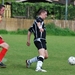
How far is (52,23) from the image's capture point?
30266 mm

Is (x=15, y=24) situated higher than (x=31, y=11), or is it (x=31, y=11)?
(x=31, y=11)

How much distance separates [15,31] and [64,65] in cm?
1853


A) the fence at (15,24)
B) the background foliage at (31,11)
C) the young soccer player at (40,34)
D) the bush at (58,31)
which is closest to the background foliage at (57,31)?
the bush at (58,31)

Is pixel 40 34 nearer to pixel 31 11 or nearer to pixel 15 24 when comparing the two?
pixel 15 24

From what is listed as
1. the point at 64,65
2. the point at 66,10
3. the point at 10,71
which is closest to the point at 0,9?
the point at 10,71

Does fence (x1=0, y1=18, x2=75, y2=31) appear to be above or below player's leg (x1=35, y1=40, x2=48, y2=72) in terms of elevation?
below

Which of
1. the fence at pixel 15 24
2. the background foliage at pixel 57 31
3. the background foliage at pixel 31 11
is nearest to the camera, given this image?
the fence at pixel 15 24

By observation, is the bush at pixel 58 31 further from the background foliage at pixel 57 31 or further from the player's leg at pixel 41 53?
the player's leg at pixel 41 53

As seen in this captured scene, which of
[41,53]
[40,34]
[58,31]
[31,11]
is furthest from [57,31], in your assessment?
[41,53]

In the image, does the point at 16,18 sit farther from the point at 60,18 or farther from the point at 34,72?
the point at 34,72

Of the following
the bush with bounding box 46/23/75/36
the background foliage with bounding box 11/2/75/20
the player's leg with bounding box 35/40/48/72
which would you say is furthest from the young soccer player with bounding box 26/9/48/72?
the background foliage with bounding box 11/2/75/20

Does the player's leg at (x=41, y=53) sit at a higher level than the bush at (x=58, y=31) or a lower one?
higher

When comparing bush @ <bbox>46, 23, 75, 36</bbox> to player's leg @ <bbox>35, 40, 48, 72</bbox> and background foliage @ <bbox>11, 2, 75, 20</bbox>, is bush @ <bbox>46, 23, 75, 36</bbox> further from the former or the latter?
player's leg @ <bbox>35, 40, 48, 72</bbox>

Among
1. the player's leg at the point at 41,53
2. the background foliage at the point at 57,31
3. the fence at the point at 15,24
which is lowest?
the background foliage at the point at 57,31
